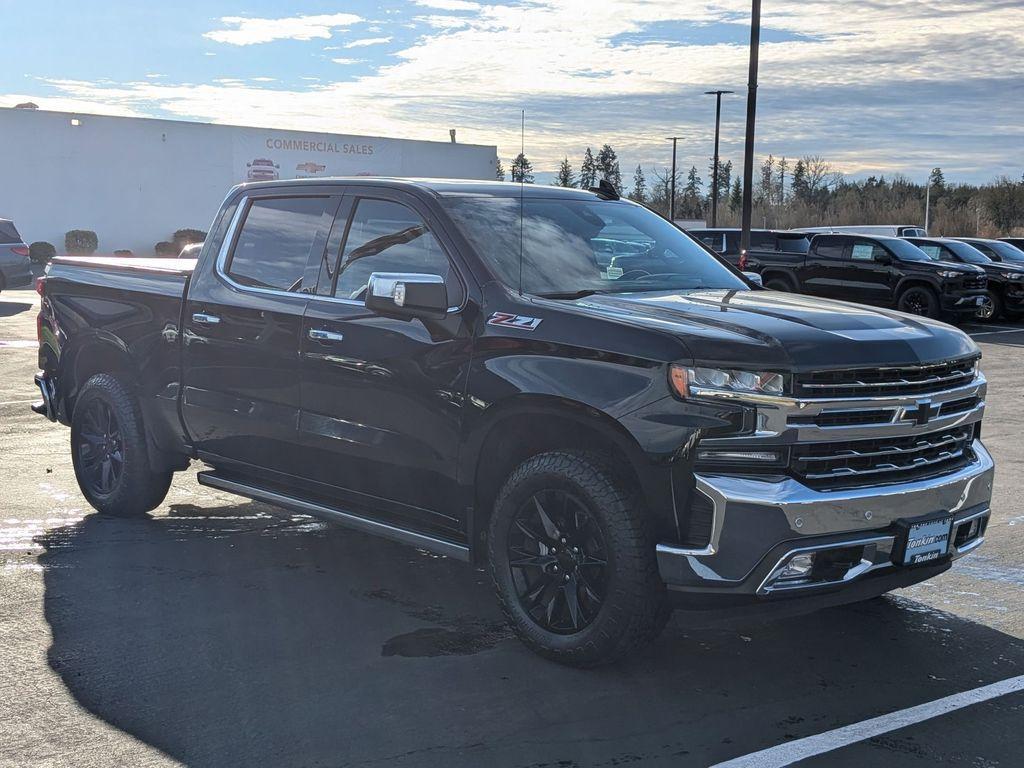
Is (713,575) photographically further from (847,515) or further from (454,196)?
(454,196)

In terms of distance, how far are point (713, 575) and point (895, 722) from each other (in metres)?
0.83

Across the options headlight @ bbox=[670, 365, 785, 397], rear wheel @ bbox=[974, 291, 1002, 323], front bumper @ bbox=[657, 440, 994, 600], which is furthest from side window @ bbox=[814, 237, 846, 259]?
headlight @ bbox=[670, 365, 785, 397]

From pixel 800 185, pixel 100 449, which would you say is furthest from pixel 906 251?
pixel 800 185

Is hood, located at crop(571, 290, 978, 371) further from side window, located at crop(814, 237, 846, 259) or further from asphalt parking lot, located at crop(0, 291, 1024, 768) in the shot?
side window, located at crop(814, 237, 846, 259)

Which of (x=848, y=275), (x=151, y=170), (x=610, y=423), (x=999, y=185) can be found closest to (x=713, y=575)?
(x=610, y=423)

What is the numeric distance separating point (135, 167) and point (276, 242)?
141ft

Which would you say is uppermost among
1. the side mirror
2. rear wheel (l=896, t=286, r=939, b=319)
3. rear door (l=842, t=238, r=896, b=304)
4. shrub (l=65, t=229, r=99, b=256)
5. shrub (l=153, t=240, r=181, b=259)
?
the side mirror

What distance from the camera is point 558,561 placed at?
471 cm

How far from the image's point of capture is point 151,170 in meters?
46.8

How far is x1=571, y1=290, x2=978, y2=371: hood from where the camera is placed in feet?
14.0

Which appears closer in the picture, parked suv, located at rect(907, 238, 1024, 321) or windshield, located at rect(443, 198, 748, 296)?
windshield, located at rect(443, 198, 748, 296)

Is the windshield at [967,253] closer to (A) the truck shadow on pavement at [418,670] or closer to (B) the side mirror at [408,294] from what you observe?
(A) the truck shadow on pavement at [418,670]

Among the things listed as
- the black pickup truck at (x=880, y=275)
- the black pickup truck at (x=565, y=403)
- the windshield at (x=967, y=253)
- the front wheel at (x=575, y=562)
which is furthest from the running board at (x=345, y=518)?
the windshield at (x=967, y=253)

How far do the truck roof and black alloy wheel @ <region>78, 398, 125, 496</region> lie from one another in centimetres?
194
